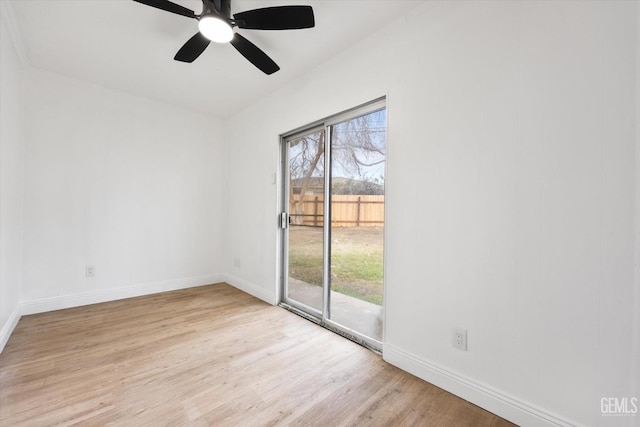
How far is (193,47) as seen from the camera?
200 cm

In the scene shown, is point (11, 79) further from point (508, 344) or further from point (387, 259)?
point (508, 344)

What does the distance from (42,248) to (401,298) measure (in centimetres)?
363

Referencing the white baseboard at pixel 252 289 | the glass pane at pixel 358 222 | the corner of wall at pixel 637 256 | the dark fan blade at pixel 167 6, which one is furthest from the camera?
the white baseboard at pixel 252 289

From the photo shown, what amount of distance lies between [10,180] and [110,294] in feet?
5.09

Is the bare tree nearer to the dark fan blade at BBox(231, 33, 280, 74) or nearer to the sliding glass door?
the sliding glass door

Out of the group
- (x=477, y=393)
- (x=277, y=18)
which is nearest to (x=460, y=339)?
(x=477, y=393)

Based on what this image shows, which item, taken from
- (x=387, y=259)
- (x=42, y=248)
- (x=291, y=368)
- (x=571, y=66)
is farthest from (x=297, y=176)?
(x=42, y=248)

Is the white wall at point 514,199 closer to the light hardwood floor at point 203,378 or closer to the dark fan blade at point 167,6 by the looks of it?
the light hardwood floor at point 203,378

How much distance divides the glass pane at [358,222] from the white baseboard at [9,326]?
104 inches

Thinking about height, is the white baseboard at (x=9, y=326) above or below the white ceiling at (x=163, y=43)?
below

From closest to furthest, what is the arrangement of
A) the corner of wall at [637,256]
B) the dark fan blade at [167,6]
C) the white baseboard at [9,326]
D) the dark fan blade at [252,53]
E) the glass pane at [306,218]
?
the corner of wall at [637,256]
the dark fan blade at [167,6]
the dark fan blade at [252,53]
the white baseboard at [9,326]
the glass pane at [306,218]

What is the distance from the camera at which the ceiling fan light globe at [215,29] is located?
1709mm

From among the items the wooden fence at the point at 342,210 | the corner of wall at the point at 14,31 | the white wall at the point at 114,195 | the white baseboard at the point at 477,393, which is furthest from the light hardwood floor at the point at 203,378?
the corner of wall at the point at 14,31

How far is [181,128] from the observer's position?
3752 mm
